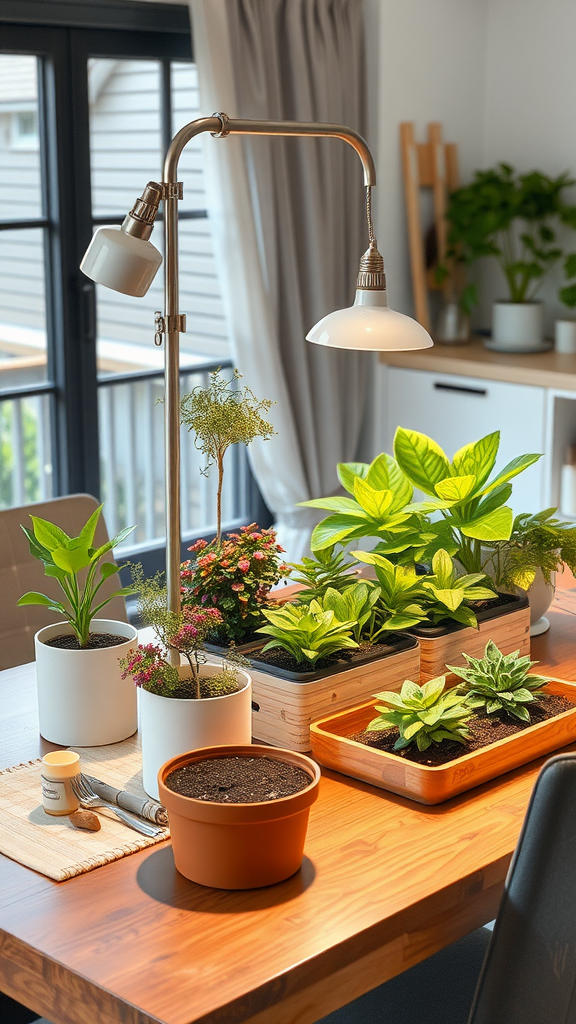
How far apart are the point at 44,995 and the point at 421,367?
10.0ft

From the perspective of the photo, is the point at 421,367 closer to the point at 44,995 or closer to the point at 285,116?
the point at 285,116

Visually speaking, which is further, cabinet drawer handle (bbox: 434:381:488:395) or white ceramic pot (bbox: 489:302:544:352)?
white ceramic pot (bbox: 489:302:544:352)

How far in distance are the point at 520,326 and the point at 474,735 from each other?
2727 millimetres

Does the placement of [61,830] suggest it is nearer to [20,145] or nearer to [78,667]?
[78,667]

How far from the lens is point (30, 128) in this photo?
3305 millimetres

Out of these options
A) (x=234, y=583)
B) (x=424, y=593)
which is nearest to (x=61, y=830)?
(x=234, y=583)

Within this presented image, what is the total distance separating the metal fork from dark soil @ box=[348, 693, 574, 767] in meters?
0.29

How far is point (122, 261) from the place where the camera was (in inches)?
53.7

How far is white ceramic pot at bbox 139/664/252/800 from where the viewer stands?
1359mm

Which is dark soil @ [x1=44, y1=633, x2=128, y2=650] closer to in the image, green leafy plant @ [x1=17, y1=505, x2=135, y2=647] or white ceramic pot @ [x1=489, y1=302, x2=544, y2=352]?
green leafy plant @ [x1=17, y1=505, x2=135, y2=647]

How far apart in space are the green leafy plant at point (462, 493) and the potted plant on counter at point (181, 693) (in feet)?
1.52

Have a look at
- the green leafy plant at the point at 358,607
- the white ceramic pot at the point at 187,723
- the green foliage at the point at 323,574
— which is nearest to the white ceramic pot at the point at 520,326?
the green foliage at the point at 323,574

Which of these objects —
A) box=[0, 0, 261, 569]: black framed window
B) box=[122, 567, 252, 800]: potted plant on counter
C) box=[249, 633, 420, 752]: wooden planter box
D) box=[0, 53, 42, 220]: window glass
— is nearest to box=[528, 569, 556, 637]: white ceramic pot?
box=[249, 633, 420, 752]: wooden planter box

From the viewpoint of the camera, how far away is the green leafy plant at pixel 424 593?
65.7 inches
